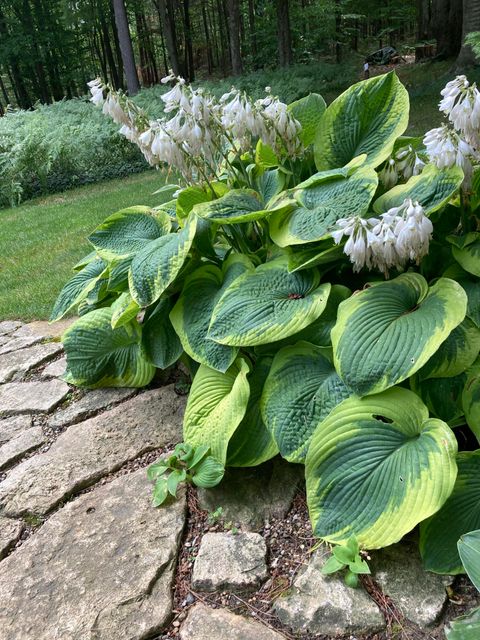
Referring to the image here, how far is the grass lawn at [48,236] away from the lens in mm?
4031

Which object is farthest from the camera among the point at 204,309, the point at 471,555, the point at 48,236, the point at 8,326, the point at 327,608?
the point at 48,236

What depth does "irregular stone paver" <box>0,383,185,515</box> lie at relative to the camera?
6.25ft

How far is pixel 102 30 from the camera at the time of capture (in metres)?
23.2

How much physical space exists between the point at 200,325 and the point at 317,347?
487mm

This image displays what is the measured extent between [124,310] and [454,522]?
4.74 feet

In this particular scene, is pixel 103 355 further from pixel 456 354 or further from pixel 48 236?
pixel 48 236

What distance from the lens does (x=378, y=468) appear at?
4.78 feet

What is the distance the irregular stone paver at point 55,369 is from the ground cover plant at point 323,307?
0.30 m

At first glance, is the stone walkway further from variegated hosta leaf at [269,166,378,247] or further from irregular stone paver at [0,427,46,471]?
variegated hosta leaf at [269,166,378,247]

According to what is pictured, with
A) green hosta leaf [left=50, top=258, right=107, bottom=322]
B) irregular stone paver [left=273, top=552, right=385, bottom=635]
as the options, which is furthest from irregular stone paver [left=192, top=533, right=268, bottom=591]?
green hosta leaf [left=50, top=258, right=107, bottom=322]

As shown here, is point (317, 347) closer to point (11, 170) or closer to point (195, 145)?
point (195, 145)

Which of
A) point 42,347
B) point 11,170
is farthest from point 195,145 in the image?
point 11,170

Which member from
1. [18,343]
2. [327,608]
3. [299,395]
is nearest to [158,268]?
[299,395]

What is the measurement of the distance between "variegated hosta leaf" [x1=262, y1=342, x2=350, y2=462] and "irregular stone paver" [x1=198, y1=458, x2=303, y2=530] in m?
0.19
